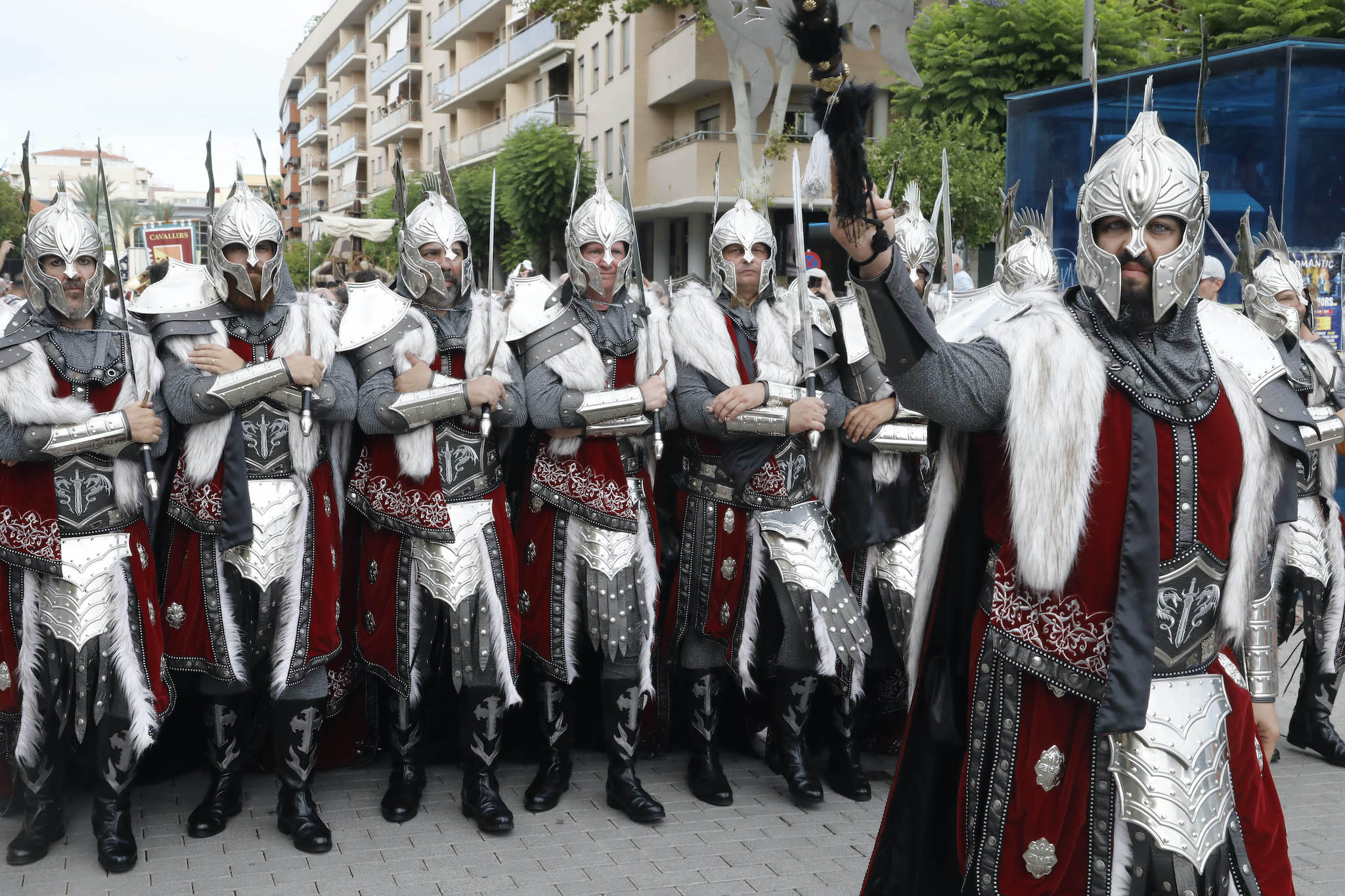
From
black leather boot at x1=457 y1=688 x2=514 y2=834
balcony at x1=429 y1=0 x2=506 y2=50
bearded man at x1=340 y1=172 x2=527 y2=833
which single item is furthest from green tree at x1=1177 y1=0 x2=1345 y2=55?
balcony at x1=429 y1=0 x2=506 y2=50

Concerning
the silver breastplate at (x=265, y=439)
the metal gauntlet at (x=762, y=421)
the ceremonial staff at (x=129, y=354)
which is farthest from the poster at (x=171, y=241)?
the metal gauntlet at (x=762, y=421)

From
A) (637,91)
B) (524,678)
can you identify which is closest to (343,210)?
(637,91)

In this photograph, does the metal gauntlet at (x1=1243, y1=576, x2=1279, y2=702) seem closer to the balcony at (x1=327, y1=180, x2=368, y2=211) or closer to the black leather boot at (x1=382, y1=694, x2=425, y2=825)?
the black leather boot at (x1=382, y1=694, x2=425, y2=825)

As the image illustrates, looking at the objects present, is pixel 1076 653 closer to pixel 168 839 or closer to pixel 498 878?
pixel 498 878

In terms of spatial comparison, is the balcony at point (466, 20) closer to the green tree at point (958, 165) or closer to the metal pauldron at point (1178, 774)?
the green tree at point (958, 165)

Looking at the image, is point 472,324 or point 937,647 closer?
point 937,647

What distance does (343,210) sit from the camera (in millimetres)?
56750

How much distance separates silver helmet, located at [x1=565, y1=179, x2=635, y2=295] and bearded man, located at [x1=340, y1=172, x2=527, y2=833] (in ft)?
1.17

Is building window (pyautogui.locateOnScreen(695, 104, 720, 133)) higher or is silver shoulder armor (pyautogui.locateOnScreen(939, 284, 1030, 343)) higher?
building window (pyautogui.locateOnScreen(695, 104, 720, 133))

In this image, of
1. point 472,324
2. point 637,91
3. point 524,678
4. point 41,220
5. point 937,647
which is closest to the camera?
point 937,647

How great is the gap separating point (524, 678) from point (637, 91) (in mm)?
21635

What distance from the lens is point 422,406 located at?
14.3ft

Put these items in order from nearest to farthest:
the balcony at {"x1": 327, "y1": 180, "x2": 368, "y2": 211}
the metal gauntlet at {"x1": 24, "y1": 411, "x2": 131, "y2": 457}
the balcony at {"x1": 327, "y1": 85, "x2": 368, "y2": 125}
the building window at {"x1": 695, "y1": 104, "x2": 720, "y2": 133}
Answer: the metal gauntlet at {"x1": 24, "y1": 411, "x2": 131, "y2": 457}, the building window at {"x1": 695, "y1": 104, "x2": 720, "y2": 133}, the balcony at {"x1": 327, "y1": 180, "x2": 368, "y2": 211}, the balcony at {"x1": 327, "y1": 85, "x2": 368, "y2": 125}

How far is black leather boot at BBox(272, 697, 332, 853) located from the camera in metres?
4.38
